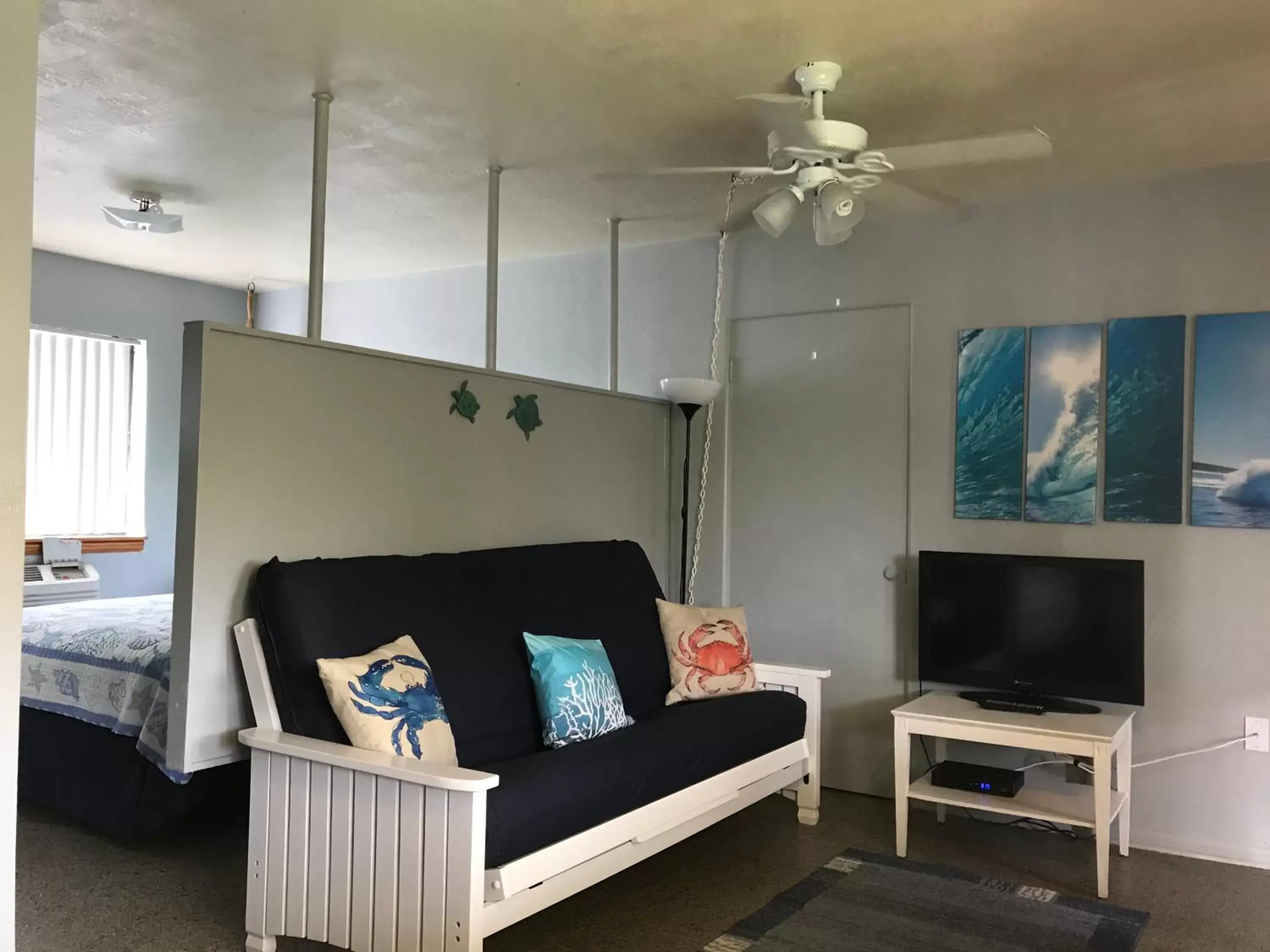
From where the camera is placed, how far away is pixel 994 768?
12.1 feet

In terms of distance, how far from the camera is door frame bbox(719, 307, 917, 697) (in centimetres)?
424

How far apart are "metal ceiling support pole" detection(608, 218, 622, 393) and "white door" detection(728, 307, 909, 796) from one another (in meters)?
0.56

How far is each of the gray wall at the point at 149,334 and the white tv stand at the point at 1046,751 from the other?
13.8ft

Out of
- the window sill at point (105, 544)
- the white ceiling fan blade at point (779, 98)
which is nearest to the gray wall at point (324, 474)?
the white ceiling fan blade at point (779, 98)

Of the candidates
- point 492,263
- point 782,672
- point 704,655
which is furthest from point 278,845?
point 492,263

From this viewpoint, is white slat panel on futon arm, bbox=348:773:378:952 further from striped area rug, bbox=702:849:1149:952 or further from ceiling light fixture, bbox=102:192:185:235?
ceiling light fixture, bbox=102:192:185:235

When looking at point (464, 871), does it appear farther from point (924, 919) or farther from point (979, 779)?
point (979, 779)

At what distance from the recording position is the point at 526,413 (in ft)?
12.8

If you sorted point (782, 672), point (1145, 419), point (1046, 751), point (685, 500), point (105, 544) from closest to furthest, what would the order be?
point (1046, 751) < point (1145, 419) < point (782, 672) < point (685, 500) < point (105, 544)

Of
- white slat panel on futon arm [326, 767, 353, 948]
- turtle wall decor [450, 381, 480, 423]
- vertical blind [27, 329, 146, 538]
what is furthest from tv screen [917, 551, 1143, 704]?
vertical blind [27, 329, 146, 538]

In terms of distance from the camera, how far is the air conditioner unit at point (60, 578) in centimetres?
500

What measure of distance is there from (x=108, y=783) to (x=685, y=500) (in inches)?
102

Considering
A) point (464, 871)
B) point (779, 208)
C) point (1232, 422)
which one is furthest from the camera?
point (1232, 422)

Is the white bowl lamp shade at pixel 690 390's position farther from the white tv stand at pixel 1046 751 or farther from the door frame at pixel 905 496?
the white tv stand at pixel 1046 751
